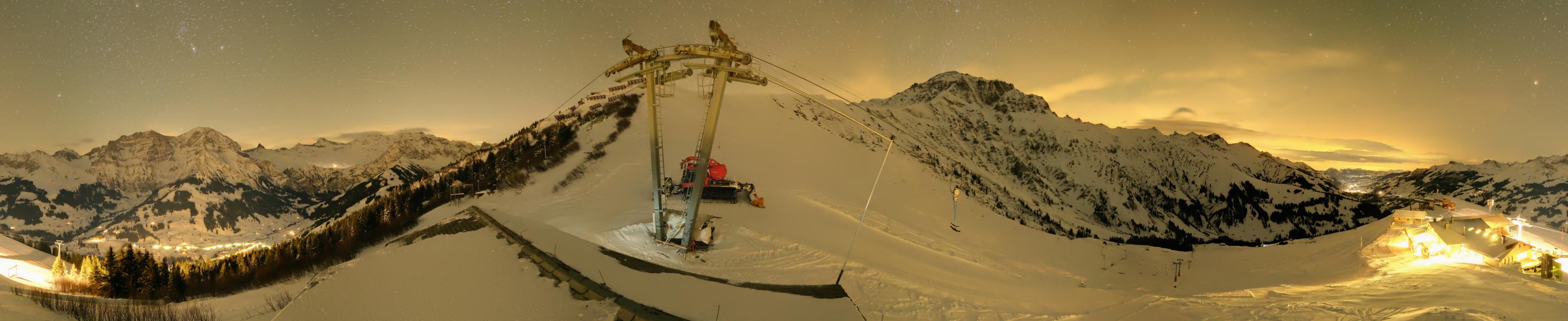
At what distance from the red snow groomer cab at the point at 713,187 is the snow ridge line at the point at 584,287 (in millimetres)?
11071

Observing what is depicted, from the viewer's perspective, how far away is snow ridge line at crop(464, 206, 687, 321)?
8.83 m

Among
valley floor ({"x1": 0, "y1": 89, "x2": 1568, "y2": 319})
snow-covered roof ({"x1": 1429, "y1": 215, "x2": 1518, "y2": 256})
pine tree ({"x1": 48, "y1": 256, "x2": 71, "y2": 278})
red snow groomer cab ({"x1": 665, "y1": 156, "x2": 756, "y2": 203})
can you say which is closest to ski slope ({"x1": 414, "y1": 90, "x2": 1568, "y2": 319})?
valley floor ({"x1": 0, "y1": 89, "x2": 1568, "y2": 319})

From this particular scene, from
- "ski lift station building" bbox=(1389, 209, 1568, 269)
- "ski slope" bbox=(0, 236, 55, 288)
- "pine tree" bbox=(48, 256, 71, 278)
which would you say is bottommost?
"ski slope" bbox=(0, 236, 55, 288)

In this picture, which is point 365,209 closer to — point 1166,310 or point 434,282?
point 434,282

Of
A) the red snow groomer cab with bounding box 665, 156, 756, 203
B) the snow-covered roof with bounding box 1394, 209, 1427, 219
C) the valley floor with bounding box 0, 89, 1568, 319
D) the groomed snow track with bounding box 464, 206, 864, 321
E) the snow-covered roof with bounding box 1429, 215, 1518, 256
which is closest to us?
the groomed snow track with bounding box 464, 206, 864, 321

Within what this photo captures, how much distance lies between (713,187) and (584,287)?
46.4ft

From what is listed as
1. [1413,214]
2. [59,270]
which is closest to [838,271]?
[59,270]

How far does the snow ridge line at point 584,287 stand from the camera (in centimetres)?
883

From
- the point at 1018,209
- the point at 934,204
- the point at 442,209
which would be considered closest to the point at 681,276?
the point at 442,209

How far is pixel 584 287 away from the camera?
9.51 m

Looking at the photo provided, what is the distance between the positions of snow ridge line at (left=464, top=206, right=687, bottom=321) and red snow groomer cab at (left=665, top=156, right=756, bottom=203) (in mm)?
11071

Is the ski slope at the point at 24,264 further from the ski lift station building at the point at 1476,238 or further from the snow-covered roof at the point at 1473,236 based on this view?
the snow-covered roof at the point at 1473,236

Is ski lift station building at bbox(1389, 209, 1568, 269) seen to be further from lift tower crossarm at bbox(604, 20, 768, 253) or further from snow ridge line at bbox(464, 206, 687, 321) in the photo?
snow ridge line at bbox(464, 206, 687, 321)

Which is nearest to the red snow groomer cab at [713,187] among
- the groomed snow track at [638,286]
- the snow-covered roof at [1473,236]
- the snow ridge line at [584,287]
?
the groomed snow track at [638,286]
